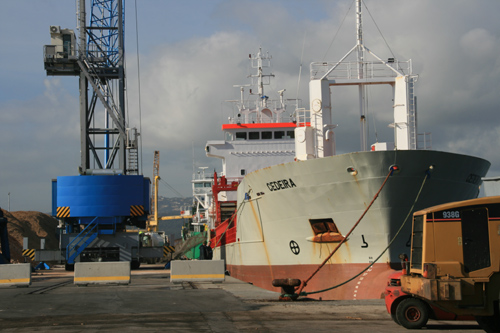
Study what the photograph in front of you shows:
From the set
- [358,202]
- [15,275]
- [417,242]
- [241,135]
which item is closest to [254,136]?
[241,135]

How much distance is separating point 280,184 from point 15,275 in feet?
30.8

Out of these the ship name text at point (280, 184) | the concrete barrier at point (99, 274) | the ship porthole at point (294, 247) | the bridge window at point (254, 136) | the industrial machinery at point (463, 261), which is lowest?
the concrete barrier at point (99, 274)

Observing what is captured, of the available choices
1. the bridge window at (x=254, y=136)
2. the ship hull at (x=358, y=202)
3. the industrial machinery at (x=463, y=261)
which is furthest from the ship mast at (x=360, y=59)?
the bridge window at (x=254, y=136)

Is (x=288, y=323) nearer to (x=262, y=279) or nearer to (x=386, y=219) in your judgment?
(x=386, y=219)

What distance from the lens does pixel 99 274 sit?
1948cm

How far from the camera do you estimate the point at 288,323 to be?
10203mm

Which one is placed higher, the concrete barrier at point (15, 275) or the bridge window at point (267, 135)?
the bridge window at point (267, 135)

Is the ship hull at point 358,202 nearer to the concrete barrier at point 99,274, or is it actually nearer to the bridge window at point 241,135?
the concrete barrier at point 99,274

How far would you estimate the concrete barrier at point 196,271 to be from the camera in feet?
63.6

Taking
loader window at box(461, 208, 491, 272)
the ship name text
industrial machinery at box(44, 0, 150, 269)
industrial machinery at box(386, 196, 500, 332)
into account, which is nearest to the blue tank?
industrial machinery at box(44, 0, 150, 269)

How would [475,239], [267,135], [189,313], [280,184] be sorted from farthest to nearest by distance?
[267,135] < [280,184] < [189,313] < [475,239]

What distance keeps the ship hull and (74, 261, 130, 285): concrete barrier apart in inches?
212

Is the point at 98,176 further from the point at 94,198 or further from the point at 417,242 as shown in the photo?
the point at 417,242

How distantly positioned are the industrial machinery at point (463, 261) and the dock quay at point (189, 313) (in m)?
0.88
